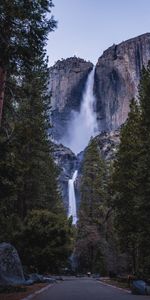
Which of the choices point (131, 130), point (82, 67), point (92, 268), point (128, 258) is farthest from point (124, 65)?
point (131, 130)

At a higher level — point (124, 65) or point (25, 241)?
point (124, 65)

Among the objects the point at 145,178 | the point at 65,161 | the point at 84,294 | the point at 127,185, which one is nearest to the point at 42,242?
the point at 127,185

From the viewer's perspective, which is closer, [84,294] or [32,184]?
[84,294]

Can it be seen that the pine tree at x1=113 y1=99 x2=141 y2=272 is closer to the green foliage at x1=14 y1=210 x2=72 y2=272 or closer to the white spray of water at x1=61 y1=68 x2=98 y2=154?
the green foliage at x1=14 y1=210 x2=72 y2=272

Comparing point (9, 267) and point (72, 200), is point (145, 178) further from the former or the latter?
point (72, 200)

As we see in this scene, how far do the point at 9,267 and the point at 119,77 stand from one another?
113 metres

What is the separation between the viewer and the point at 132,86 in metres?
125

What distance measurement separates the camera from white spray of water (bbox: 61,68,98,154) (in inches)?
5522

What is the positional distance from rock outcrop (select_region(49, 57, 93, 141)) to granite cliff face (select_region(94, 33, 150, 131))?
9.25 m

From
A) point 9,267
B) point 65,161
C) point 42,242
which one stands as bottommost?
point 9,267

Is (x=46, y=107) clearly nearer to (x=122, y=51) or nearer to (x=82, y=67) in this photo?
(x=122, y=51)

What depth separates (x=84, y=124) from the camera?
473 ft

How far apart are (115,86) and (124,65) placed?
686 centimetres

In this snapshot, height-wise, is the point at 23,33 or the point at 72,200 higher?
the point at 72,200
